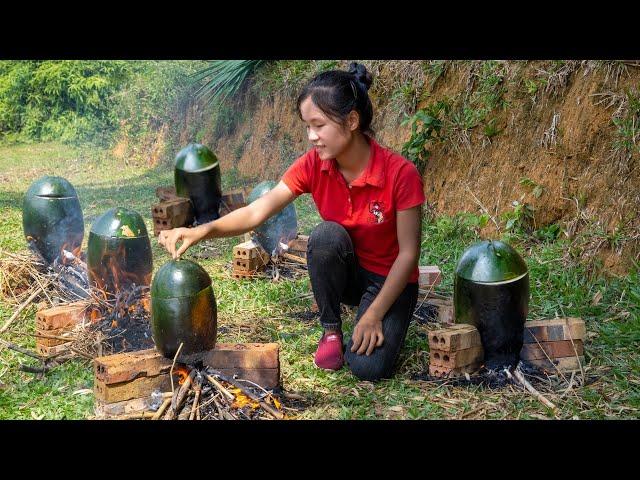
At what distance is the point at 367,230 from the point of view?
355cm

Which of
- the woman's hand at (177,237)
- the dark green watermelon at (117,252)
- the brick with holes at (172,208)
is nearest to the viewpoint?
the woman's hand at (177,237)

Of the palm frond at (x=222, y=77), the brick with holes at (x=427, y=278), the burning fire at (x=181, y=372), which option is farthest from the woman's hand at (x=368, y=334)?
the palm frond at (x=222, y=77)

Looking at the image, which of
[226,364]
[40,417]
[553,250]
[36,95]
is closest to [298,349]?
[226,364]

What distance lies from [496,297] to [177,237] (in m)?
1.38

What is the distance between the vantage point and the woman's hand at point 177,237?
113 inches

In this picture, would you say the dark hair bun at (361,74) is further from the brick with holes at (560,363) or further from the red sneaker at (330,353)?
the brick with holes at (560,363)

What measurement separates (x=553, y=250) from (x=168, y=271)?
2.62m

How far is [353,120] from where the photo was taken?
334cm

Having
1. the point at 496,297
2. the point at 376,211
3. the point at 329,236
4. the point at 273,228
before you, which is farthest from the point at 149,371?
the point at 273,228

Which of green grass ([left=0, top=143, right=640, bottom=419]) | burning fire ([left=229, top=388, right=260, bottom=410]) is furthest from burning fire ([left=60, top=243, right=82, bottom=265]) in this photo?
burning fire ([left=229, top=388, right=260, bottom=410])

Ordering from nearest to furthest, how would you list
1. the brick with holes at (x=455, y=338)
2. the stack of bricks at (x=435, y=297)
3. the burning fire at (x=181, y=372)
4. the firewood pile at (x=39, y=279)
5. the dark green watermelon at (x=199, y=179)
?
1. the burning fire at (x=181, y=372)
2. the brick with holes at (x=455, y=338)
3. the stack of bricks at (x=435, y=297)
4. the firewood pile at (x=39, y=279)
5. the dark green watermelon at (x=199, y=179)

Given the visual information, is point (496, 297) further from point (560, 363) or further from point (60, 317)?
point (60, 317)

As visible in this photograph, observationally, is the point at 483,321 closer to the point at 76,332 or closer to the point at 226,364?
the point at 226,364

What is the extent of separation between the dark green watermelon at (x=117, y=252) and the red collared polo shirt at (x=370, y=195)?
857 mm
